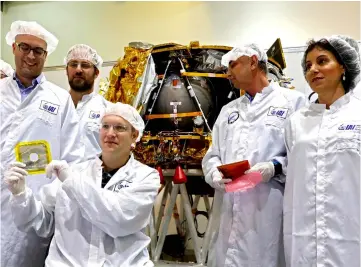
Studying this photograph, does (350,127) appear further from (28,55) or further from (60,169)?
(28,55)

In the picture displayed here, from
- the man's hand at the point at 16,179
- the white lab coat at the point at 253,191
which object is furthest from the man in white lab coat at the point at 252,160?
the man's hand at the point at 16,179

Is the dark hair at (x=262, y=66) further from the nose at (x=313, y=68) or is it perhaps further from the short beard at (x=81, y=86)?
the short beard at (x=81, y=86)

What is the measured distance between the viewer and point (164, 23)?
450 cm

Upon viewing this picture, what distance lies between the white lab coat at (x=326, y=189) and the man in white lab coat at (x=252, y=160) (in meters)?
0.17

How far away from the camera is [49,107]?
189 centimetres

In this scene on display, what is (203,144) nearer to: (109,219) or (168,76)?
(168,76)

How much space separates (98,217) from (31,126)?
0.62m

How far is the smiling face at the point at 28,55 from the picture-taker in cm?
187

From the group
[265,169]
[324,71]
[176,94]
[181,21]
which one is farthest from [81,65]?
[181,21]

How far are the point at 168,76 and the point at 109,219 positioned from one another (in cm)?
139

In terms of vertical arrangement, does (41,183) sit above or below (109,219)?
above

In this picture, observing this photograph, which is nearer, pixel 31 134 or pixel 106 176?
pixel 106 176

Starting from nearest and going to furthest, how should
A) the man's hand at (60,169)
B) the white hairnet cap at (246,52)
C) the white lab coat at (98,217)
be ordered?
the white lab coat at (98,217)
the man's hand at (60,169)
the white hairnet cap at (246,52)

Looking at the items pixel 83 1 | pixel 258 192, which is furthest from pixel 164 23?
pixel 258 192
